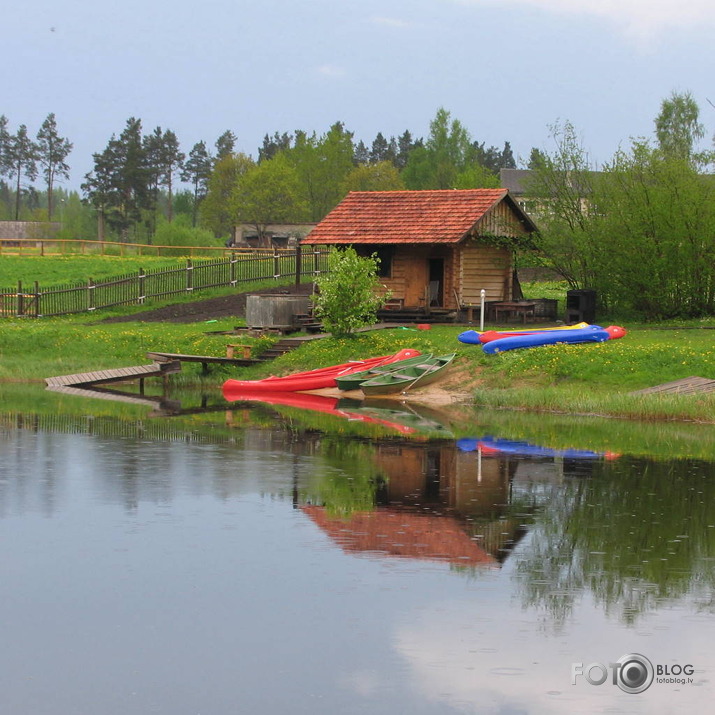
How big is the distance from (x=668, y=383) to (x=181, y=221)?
78927 mm

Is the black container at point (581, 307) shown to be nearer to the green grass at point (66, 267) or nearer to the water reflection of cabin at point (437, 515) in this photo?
the water reflection of cabin at point (437, 515)

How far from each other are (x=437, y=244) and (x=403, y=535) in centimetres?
2690

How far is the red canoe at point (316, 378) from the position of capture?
113 ft

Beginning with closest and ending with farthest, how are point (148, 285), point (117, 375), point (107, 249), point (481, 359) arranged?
point (481, 359)
point (117, 375)
point (148, 285)
point (107, 249)

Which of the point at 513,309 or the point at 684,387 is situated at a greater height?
the point at 513,309

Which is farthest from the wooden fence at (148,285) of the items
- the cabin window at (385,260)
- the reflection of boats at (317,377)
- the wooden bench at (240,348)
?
the reflection of boats at (317,377)

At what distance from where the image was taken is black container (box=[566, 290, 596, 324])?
41.2m

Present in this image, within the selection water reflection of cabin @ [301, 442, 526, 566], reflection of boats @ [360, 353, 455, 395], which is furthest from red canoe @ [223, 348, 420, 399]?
water reflection of cabin @ [301, 442, 526, 566]

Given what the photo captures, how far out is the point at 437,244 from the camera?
42.5 meters

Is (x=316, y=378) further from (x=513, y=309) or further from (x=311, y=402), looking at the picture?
(x=513, y=309)

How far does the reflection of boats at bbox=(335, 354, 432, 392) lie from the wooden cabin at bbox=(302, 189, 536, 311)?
920 cm

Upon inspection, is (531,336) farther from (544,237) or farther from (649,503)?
(649,503)

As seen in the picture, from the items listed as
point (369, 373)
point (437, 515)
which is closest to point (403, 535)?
point (437, 515)

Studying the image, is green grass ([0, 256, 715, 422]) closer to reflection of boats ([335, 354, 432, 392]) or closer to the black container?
the black container
